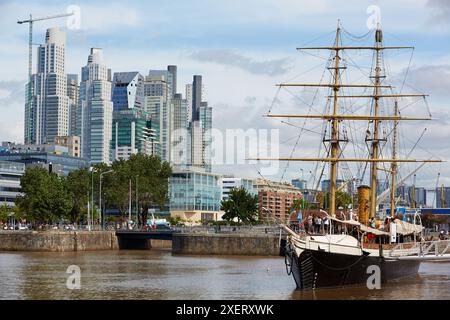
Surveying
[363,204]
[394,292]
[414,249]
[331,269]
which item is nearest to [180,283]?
[331,269]

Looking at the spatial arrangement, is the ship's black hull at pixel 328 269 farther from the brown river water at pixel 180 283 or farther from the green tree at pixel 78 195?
the green tree at pixel 78 195

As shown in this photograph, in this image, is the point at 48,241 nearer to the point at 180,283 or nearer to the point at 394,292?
the point at 180,283

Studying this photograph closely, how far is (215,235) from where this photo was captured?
486 feet

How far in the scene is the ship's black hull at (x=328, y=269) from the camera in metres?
75.1

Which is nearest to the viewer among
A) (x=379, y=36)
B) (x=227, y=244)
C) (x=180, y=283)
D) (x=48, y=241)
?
(x=180, y=283)

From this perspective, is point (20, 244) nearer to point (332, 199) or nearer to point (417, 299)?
point (332, 199)

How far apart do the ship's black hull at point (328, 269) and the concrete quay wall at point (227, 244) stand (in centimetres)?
6093

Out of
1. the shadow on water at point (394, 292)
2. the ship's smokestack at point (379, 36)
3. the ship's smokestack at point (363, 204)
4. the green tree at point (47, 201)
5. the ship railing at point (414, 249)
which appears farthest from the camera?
the green tree at point (47, 201)

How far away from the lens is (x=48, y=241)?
151 metres

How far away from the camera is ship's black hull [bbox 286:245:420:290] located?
7506 centimetres

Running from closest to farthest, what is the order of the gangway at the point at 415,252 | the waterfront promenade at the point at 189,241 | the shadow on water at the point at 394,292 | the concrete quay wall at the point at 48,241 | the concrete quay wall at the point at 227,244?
the shadow on water at the point at 394,292 < the gangway at the point at 415,252 < the concrete quay wall at the point at 227,244 < the waterfront promenade at the point at 189,241 < the concrete quay wall at the point at 48,241

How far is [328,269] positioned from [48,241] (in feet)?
273

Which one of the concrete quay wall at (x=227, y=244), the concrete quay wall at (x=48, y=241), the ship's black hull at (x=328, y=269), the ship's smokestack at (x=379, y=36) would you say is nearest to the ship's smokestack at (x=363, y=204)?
the ship's black hull at (x=328, y=269)
